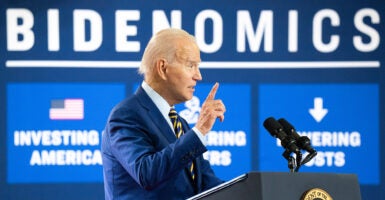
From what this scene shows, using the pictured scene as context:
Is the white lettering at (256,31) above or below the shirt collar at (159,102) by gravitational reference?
above

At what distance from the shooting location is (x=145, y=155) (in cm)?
207

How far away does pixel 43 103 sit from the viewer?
440cm

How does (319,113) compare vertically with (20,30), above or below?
below

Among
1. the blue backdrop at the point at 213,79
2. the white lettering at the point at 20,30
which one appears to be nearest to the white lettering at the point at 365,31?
the blue backdrop at the point at 213,79

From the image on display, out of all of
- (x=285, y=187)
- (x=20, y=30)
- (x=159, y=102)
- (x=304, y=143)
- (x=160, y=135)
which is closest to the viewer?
(x=285, y=187)

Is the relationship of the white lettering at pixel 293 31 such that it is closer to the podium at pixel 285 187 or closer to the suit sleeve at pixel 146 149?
the suit sleeve at pixel 146 149

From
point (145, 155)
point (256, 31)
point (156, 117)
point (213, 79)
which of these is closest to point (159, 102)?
point (156, 117)

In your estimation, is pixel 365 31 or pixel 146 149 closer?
pixel 146 149

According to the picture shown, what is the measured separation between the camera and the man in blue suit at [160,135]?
2025 mm

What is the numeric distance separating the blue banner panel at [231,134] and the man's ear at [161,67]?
212cm

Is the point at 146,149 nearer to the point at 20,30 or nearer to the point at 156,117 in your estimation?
the point at 156,117

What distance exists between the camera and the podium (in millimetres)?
1705

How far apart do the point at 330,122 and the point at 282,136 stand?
2485 mm

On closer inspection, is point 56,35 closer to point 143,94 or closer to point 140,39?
point 140,39
